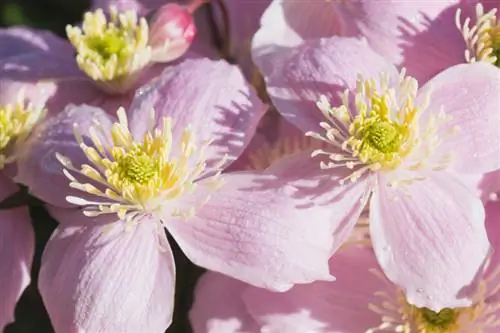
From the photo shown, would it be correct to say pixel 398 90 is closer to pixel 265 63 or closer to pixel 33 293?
pixel 265 63

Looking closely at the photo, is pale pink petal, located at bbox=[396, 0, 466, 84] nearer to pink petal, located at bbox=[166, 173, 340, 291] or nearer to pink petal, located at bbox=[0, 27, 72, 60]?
pink petal, located at bbox=[166, 173, 340, 291]

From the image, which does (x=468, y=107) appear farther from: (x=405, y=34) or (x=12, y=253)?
(x=12, y=253)

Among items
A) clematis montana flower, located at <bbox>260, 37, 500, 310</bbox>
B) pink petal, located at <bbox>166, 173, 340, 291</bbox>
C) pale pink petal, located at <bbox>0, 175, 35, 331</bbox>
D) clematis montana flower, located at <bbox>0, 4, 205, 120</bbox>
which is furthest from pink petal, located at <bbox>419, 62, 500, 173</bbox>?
pale pink petal, located at <bbox>0, 175, 35, 331</bbox>

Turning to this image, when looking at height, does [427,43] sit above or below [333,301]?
above

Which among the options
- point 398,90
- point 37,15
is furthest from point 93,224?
point 37,15

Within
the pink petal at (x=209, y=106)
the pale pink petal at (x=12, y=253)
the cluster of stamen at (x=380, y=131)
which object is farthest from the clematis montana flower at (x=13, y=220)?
the cluster of stamen at (x=380, y=131)

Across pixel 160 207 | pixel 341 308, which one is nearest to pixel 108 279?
pixel 160 207
